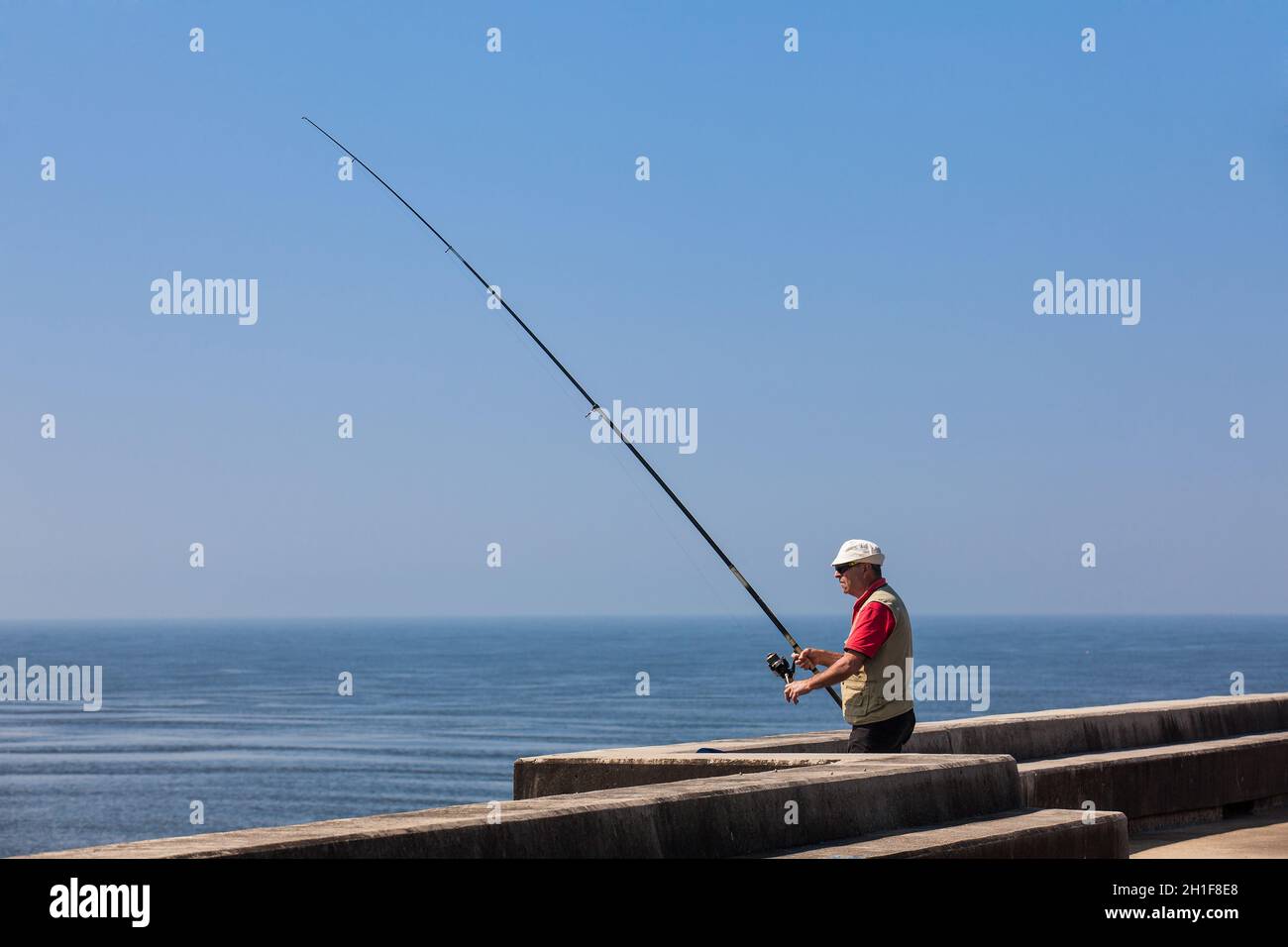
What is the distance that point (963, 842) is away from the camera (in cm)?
609

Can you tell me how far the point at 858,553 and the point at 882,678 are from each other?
59cm

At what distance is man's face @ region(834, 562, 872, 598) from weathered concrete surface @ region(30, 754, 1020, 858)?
2.96ft

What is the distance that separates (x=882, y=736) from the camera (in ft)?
25.9

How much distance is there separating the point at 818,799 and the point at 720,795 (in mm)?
545

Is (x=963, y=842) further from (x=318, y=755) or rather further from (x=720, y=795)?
(x=318, y=755)

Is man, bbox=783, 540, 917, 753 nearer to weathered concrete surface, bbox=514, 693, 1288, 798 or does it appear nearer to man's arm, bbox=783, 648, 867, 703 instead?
man's arm, bbox=783, 648, 867, 703

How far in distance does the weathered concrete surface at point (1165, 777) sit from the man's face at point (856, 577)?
162 centimetres

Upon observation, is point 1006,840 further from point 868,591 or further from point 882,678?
point 868,591

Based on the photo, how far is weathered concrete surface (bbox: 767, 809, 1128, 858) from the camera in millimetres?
5902

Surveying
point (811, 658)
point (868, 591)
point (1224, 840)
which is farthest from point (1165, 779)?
point (868, 591)

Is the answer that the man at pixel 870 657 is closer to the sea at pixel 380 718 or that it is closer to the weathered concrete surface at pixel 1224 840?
the weathered concrete surface at pixel 1224 840

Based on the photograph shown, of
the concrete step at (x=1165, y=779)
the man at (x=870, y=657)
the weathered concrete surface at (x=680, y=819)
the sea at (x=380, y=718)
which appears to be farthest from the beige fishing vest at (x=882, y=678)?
the sea at (x=380, y=718)
